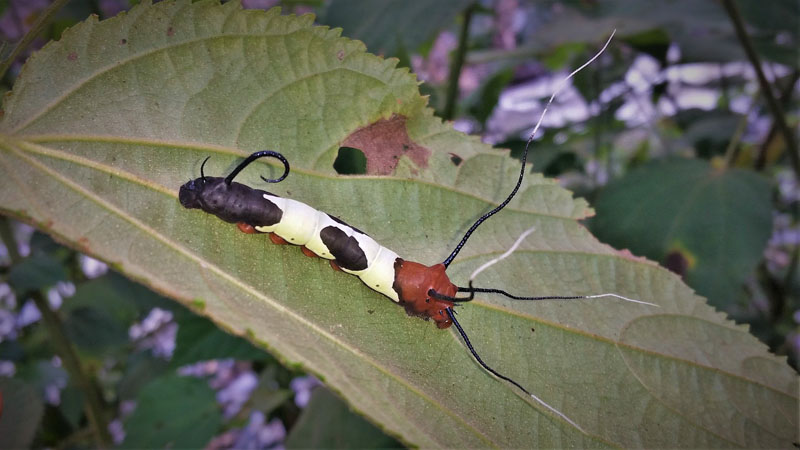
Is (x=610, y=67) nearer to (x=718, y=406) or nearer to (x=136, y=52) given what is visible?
(x=718, y=406)

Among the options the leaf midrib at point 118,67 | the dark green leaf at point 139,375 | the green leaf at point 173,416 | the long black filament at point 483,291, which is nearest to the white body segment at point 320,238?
the long black filament at point 483,291

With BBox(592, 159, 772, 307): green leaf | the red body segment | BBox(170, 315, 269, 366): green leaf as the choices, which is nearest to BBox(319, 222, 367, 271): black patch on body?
the red body segment

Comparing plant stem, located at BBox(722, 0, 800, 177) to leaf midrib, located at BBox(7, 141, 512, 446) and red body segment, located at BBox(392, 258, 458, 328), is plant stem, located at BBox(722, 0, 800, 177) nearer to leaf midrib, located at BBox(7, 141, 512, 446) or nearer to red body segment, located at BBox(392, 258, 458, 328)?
red body segment, located at BBox(392, 258, 458, 328)

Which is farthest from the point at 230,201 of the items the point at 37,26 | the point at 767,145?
the point at 767,145

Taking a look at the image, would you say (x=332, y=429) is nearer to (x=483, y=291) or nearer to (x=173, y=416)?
(x=173, y=416)

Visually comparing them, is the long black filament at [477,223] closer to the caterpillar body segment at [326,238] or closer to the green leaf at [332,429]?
the caterpillar body segment at [326,238]
